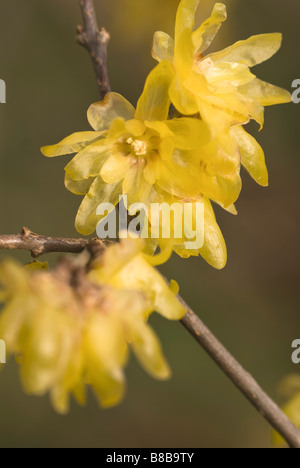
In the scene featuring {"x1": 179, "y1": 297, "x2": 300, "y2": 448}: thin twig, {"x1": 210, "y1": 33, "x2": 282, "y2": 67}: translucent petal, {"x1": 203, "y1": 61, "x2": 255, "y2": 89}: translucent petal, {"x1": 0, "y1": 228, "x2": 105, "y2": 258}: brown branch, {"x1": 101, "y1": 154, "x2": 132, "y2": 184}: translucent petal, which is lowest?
{"x1": 179, "y1": 297, "x2": 300, "y2": 448}: thin twig

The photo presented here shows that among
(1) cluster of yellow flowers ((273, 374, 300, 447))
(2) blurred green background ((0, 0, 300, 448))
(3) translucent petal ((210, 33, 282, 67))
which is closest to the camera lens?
(3) translucent petal ((210, 33, 282, 67))

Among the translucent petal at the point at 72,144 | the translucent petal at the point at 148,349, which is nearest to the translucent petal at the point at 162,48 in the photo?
the translucent petal at the point at 72,144

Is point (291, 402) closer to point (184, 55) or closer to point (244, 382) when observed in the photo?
point (244, 382)

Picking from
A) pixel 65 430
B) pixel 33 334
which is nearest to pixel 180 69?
pixel 33 334

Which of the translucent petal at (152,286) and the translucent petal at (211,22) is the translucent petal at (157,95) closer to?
the translucent petal at (211,22)

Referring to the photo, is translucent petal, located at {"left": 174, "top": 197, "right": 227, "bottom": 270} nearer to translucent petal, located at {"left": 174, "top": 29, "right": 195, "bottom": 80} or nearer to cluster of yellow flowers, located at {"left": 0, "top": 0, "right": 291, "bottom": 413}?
cluster of yellow flowers, located at {"left": 0, "top": 0, "right": 291, "bottom": 413}

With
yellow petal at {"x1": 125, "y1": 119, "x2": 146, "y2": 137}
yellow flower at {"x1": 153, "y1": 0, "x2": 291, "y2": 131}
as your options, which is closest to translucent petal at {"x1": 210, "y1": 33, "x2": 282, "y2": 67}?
yellow flower at {"x1": 153, "y1": 0, "x2": 291, "y2": 131}
